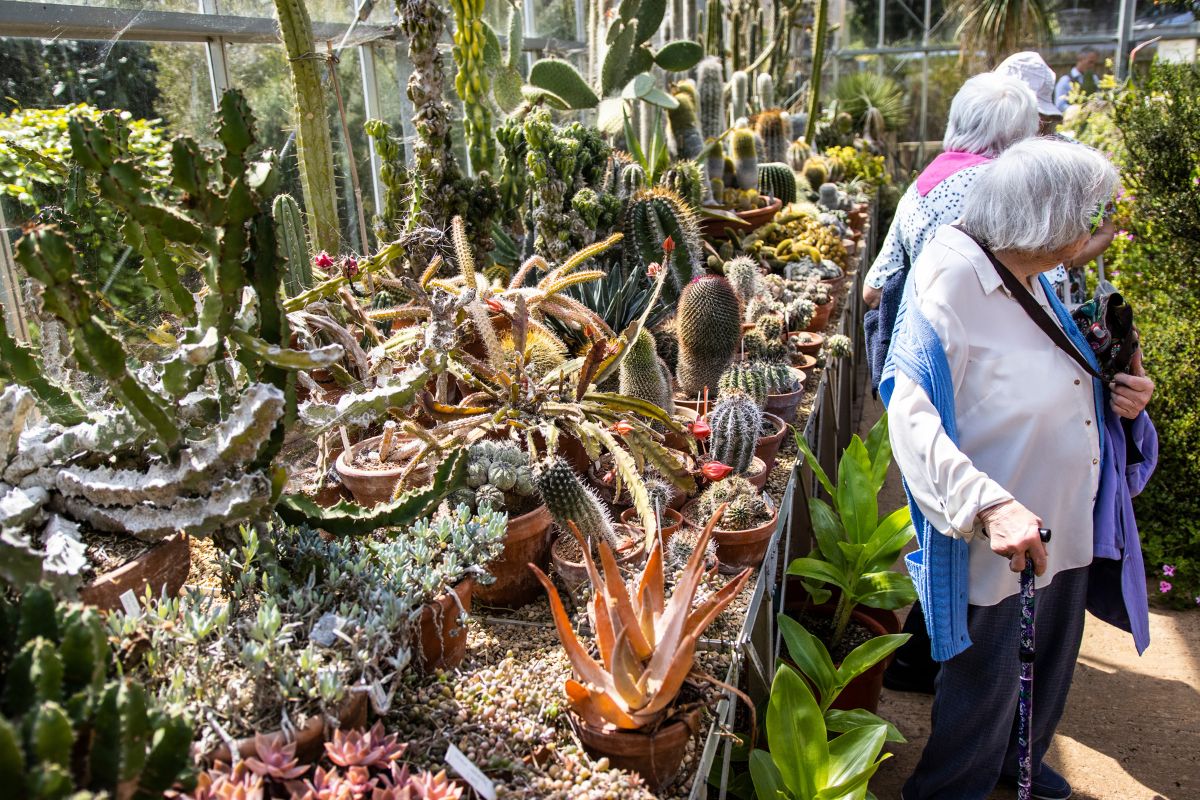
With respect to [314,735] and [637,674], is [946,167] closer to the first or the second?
[637,674]

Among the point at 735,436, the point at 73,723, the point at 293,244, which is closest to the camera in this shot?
the point at 73,723

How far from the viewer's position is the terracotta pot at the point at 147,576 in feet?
4.55

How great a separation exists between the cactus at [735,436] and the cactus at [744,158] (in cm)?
332

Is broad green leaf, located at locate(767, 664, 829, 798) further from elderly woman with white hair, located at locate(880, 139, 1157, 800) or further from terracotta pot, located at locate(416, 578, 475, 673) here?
terracotta pot, located at locate(416, 578, 475, 673)

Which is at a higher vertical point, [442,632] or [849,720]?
[442,632]

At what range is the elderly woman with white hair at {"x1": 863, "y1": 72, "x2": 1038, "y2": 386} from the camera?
2.66 m

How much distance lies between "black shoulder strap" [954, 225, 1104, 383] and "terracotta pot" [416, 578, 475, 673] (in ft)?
4.30

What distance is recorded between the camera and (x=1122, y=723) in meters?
2.92

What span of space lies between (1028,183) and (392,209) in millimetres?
2337

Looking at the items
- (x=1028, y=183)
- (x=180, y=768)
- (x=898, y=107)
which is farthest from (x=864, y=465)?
(x=898, y=107)

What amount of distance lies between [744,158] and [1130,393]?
3728 mm

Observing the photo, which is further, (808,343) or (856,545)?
(808,343)

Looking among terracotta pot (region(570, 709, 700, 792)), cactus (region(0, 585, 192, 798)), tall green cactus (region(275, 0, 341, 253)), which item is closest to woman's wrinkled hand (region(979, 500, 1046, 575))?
terracotta pot (region(570, 709, 700, 792))

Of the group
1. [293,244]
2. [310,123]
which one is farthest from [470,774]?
[310,123]
